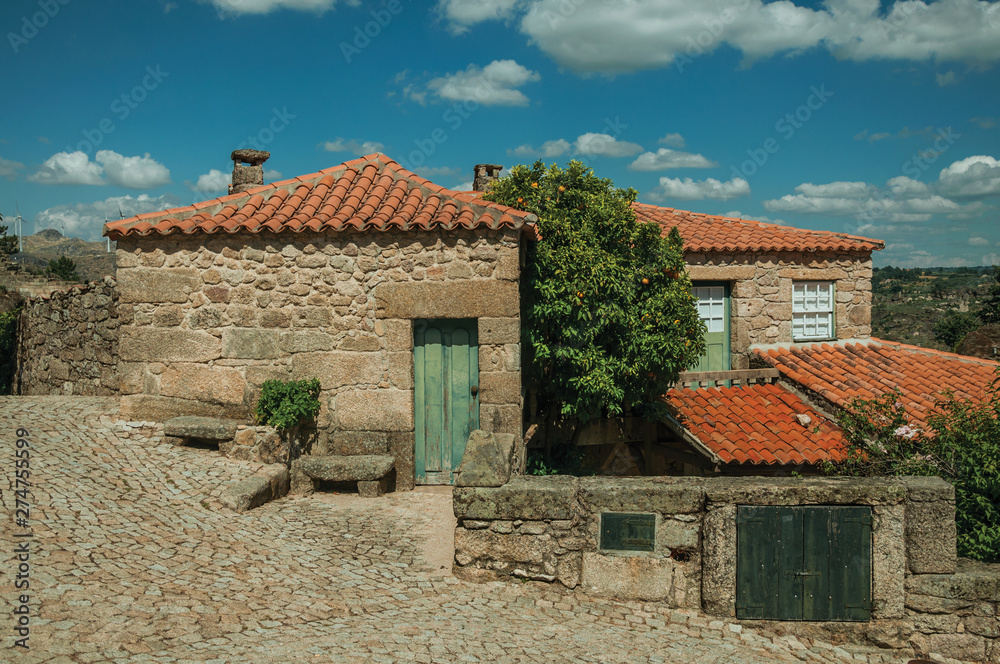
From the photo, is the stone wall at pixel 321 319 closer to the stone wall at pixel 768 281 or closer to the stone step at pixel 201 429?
the stone step at pixel 201 429

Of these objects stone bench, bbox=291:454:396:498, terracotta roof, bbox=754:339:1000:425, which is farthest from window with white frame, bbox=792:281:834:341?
stone bench, bbox=291:454:396:498

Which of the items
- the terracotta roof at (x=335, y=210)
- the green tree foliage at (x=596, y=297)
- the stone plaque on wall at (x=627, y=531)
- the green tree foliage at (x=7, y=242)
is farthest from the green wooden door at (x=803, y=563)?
the green tree foliage at (x=7, y=242)

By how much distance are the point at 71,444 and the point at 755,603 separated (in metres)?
6.47

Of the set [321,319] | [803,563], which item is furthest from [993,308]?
[321,319]

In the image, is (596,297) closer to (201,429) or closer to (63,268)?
(201,429)

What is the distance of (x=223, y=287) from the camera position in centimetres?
775

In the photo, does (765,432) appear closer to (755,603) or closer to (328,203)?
(755,603)

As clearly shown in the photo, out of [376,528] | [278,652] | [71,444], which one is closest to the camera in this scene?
[278,652]

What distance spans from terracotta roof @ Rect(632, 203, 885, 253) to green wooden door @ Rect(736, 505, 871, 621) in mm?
7237

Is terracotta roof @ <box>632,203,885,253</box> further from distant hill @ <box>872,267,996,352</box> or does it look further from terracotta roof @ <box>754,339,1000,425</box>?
distant hill @ <box>872,267,996,352</box>

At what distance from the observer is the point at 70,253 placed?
217 feet

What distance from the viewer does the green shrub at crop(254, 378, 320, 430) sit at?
7410 mm

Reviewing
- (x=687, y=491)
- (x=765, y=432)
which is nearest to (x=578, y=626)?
(x=687, y=491)

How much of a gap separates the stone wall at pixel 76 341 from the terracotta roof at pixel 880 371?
10.6 meters
